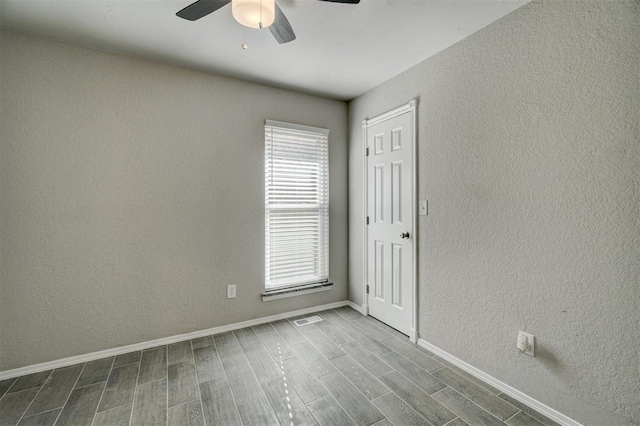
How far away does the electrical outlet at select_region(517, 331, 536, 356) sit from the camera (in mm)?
1698

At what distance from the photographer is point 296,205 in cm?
309

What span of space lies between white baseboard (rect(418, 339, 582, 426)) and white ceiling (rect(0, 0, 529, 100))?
2440 millimetres

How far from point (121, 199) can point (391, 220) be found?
95.7 inches

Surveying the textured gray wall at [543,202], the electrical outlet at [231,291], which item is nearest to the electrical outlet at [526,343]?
the textured gray wall at [543,202]

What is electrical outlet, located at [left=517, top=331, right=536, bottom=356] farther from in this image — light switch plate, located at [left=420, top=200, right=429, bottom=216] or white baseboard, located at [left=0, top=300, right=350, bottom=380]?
white baseboard, located at [left=0, top=300, right=350, bottom=380]

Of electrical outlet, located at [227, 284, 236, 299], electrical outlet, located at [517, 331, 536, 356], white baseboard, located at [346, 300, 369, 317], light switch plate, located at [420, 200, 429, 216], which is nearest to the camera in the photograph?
electrical outlet, located at [517, 331, 536, 356]

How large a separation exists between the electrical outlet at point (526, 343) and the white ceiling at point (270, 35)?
2.06 m

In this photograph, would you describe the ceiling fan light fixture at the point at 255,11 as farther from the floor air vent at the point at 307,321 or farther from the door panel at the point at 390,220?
the floor air vent at the point at 307,321

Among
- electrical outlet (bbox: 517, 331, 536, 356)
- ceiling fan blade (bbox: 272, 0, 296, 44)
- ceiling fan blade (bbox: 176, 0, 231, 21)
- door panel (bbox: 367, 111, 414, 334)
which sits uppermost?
ceiling fan blade (bbox: 176, 0, 231, 21)

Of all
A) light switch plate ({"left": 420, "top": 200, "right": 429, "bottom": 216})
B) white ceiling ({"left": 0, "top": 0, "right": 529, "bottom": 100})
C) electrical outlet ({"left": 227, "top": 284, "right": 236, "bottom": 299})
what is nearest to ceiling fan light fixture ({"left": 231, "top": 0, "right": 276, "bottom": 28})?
white ceiling ({"left": 0, "top": 0, "right": 529, "bottom": 100})

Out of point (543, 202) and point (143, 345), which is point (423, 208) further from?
point (143, 345)

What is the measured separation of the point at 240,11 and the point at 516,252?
2167 millimetres

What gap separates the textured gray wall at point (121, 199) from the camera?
6.65 ft

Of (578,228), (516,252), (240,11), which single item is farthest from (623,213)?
(240,11)
